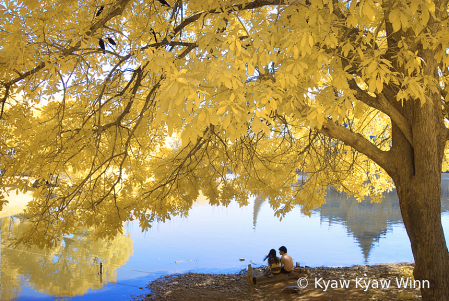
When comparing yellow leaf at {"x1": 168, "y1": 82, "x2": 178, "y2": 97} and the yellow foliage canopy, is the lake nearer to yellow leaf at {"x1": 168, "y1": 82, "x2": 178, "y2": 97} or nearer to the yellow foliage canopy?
the yellow foliage canopy

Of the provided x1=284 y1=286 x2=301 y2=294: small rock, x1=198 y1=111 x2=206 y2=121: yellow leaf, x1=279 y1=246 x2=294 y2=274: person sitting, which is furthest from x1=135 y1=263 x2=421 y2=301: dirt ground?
x1=198 y1=111 x2=206 y2=121: yellow leaf

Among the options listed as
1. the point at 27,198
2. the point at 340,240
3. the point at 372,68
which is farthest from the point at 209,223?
the point at 372,68

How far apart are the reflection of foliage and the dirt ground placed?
6.74 feet

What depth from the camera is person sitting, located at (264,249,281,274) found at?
25.9 feet

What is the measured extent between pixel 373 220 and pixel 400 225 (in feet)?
4.65

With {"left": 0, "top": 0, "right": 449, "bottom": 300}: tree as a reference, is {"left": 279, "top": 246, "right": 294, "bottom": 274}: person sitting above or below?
below

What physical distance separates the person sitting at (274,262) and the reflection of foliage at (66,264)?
470 cm

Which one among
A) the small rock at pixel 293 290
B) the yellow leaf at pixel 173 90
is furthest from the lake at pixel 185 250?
the yellow leaf at pixel 173 90

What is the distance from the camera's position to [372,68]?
279 centimetres

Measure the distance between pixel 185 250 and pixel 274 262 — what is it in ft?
Answer: 19.9

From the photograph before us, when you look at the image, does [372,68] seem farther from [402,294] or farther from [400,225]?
[400,225]

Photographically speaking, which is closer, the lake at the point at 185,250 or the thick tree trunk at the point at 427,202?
the thick tree trunk at the point at 427,202

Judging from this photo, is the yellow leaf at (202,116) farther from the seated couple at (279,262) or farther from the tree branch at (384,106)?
the seated couple at (279,262)

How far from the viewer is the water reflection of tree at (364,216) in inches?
605
